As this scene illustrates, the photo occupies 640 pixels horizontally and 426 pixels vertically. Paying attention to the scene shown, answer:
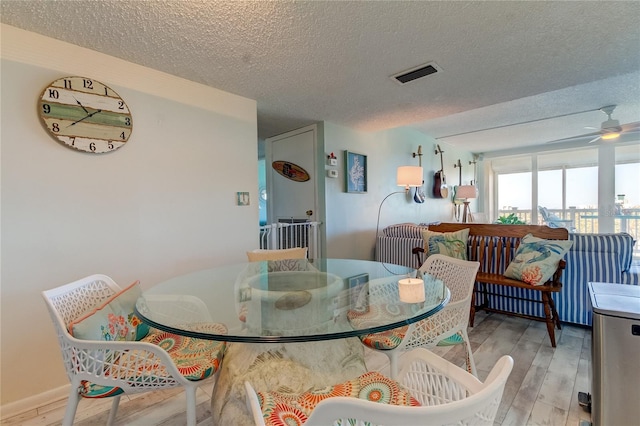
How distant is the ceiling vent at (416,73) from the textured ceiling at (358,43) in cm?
6

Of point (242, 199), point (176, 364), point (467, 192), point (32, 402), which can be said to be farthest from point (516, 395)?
point (467, 192)

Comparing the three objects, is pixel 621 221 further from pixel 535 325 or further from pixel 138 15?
pixel 138 15

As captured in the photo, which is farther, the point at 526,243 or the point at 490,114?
the point at 490,114

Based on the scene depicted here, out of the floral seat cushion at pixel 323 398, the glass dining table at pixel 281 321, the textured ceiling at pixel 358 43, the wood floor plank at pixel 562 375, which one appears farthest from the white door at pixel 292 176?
the floral seat cushion at pixel 323 398

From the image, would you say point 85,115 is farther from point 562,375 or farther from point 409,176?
point 562,375

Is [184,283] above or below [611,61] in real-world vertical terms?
below

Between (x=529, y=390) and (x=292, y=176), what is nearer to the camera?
(x=529, y=390)

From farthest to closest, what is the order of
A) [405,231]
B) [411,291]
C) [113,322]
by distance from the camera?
[405,231] → [411,291] → [113,322]

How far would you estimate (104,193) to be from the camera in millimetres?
1962

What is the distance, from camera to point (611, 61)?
2137 millimetres

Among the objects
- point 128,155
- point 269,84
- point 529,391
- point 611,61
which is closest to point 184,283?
point 128,155

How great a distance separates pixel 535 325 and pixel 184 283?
308 cm

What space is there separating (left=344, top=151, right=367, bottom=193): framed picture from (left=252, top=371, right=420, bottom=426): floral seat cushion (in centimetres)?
302

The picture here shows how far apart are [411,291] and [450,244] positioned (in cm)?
166
